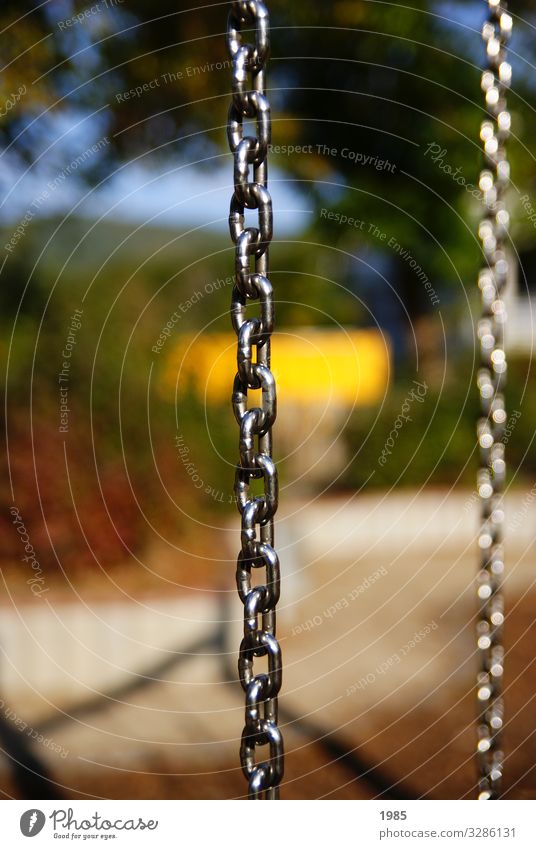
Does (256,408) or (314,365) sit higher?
(314,365)

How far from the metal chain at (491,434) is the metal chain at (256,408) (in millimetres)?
708

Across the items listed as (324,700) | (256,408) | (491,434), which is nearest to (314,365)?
(324,700)

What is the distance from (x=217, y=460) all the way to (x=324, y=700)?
7.64 feet

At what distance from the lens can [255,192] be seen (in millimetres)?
977

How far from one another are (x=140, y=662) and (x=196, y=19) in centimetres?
344

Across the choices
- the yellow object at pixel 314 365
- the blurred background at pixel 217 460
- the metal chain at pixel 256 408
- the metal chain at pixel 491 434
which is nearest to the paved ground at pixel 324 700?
the blurred background at pixel 217 460

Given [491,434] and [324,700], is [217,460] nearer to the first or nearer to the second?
[324,700]

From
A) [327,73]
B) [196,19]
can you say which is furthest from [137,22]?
[327,73]

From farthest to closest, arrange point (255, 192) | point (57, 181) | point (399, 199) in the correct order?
point (399, 199), point (57, 181), point (255, 192)

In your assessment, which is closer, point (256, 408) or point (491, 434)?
point (256, 408)

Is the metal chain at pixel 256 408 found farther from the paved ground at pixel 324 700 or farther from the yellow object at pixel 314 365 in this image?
the yellow object at pixel 314 365

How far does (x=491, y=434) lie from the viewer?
1.76m
